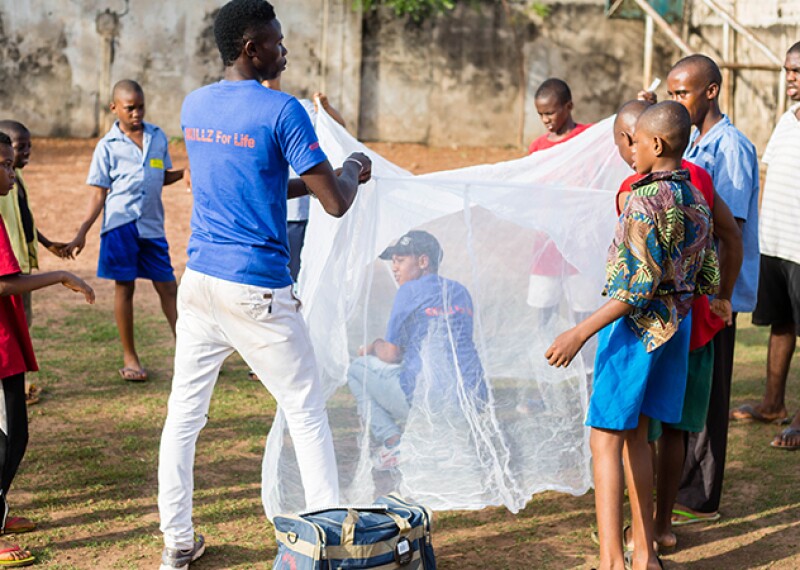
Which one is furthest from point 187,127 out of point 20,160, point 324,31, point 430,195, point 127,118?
point 324,31

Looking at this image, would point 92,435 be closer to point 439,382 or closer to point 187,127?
point 439,382

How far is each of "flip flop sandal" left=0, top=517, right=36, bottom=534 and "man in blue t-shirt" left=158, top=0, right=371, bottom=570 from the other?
842 mm

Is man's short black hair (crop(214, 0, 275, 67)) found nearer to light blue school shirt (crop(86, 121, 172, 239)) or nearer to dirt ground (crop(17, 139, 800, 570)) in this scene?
dirt ground (crop(17, 139, 800, 570))

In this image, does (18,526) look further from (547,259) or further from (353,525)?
(547,259)

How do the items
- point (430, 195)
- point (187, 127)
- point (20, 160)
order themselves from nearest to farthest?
point (187, 127) < point (430, 195) < point (20, 160)

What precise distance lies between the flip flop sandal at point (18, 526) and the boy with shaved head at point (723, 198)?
2600mm

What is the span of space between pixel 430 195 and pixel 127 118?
8.35 ft

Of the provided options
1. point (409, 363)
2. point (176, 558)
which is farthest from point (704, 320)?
point (176, 558)

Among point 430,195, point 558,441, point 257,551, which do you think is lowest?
point 257,551

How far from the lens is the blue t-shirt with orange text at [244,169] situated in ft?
10.9

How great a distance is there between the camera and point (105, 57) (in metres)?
15.1

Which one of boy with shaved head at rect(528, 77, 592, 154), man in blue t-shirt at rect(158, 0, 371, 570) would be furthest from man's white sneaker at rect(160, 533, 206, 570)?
boy with shaved head at rect(528, 77, 592, 154)

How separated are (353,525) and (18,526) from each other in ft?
5.28

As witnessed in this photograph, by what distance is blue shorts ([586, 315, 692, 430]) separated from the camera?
351 centimetres
